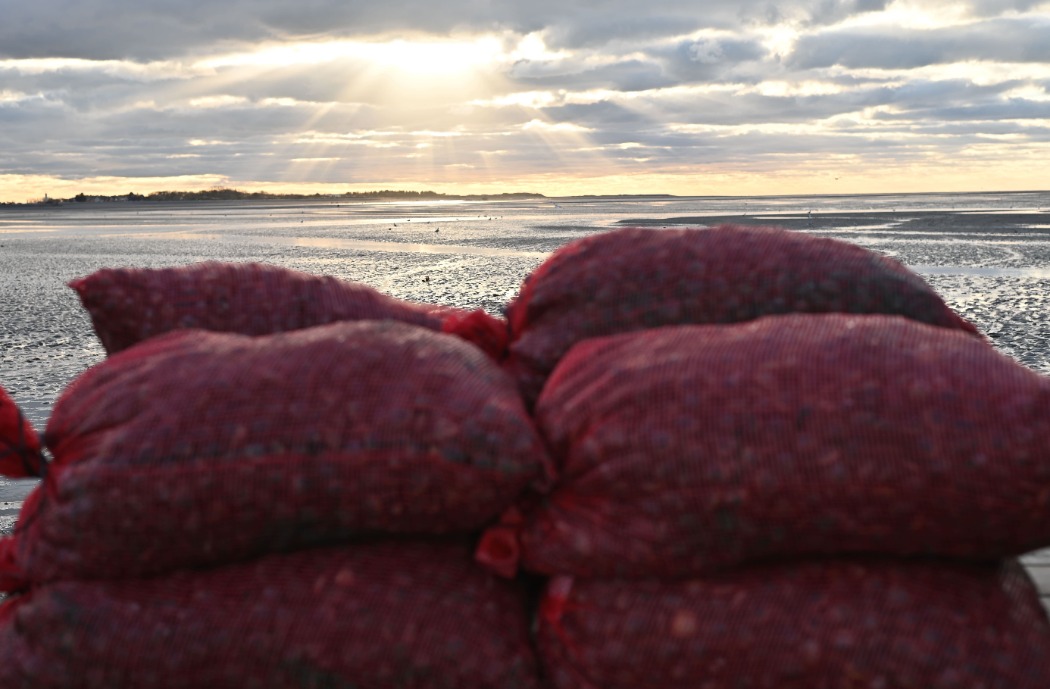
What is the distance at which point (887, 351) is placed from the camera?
1630mm

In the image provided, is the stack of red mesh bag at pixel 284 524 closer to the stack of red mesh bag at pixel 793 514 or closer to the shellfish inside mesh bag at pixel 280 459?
the shellfish inside mesh bag at pixel 280 459

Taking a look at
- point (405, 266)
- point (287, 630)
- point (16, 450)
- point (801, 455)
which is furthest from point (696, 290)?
point (405, 266)

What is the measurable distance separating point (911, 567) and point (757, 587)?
26 cm

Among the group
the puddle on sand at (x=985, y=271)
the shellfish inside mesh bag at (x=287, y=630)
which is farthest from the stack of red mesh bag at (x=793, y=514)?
the puddle on sand at (x=985, y=271)

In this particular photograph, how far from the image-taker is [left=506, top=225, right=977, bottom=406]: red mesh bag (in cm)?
191

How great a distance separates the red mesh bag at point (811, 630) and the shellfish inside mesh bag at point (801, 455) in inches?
1.8

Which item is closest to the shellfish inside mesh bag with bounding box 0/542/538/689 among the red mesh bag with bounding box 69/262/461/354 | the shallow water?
the red mesh bag with bounding box 69/262/461/354

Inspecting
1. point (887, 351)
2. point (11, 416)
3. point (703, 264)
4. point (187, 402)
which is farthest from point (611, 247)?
point (11, 416)

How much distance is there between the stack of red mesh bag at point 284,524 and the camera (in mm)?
1649

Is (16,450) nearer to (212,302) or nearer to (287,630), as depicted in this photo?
(212,302)

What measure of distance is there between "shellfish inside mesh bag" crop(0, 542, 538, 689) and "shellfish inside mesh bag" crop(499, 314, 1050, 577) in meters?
0.19

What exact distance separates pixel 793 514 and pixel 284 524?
85 centimetres

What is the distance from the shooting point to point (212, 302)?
210cm

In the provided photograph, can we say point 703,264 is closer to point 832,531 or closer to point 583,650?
point 832,531
